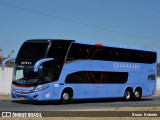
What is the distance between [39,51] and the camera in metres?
26.1

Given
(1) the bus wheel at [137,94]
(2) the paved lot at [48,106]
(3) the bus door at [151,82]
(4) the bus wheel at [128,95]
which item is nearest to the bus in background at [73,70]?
(4) the bus wheel at [128,95]

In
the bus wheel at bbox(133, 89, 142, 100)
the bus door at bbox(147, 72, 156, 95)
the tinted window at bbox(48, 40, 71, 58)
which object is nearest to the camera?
the tinted window at bbox(48, 40, 71, 58)

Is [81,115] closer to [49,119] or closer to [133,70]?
[49,119]

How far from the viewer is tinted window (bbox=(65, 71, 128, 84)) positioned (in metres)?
28.0

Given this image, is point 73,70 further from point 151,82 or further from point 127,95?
point 151,82

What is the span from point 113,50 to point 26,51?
6.71 meters

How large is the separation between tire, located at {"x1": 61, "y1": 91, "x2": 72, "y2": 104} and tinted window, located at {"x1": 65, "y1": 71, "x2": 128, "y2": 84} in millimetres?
773

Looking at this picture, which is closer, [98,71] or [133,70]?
[98,71]

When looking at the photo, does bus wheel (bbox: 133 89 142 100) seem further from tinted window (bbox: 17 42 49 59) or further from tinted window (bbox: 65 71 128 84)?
tinted window (bbox: 17 42 49 59)

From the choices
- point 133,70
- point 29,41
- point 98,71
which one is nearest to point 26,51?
point 29,41

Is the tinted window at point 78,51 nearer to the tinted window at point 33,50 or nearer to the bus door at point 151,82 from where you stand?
the tinted window at point 33,50

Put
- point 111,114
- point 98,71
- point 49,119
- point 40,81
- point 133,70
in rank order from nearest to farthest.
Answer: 1. point 49,119
2. point 111,114
3. point 40,81
4. point 98,71
5. point 133,70

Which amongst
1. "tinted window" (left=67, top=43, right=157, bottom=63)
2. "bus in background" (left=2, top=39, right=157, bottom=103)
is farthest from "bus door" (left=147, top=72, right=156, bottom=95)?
"bus in background" (left=2, top=39, right=157, bottom=103)

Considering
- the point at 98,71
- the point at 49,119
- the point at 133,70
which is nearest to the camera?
the point at 49,119
